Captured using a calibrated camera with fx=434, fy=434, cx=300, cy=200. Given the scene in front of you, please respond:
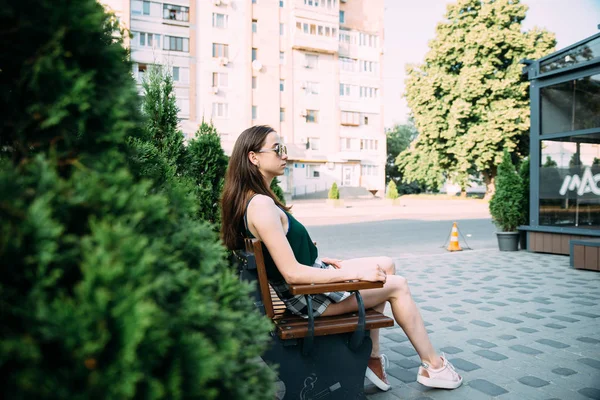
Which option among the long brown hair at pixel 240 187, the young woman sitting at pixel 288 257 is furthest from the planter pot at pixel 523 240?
the long brown hair at pixel 240 187

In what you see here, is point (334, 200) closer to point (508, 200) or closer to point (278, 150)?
point (508, 200)

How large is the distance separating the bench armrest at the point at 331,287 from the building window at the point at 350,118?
44.2 metres

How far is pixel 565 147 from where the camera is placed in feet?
31.7

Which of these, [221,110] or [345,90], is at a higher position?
[345,90]

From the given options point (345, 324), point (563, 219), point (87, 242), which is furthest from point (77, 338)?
point (563, 219)

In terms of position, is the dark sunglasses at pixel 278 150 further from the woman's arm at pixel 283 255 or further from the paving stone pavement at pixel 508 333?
the paving stone pavement at pixel 508 333

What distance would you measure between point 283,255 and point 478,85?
33.2 m

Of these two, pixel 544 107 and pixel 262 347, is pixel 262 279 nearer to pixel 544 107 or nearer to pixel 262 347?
pixel 262 347

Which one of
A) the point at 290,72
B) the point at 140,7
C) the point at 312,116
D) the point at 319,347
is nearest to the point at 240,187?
the point at 319,347

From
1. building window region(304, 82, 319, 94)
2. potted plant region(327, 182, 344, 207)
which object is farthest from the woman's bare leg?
building window region(304, 82, 319, 94)

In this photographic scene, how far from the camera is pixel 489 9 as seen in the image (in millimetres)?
31484

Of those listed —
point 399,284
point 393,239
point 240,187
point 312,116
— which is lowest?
point 393,239

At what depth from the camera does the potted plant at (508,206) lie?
34.1ft

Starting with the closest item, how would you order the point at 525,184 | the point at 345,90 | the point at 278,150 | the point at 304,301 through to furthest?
the point at 304,301, the point at 278,150, the point at 525,184, the point at 345,90
